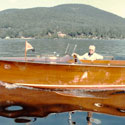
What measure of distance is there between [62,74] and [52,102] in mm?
1495

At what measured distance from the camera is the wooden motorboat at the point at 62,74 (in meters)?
10.2

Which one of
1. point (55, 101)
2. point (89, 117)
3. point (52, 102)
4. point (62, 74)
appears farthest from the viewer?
point (62, 74)

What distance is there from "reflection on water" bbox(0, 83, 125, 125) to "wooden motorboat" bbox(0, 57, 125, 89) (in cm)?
31

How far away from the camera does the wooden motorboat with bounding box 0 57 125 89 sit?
10.2m

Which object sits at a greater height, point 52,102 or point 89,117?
point 52,102

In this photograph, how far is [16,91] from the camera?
10.7 m

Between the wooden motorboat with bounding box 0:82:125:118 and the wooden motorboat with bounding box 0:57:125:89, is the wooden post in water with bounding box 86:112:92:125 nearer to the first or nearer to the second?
the wooden motorboat with bounding box 0:82:125:118

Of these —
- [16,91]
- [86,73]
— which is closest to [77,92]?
[86,73]

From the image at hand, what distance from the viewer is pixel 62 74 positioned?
10.4 metres

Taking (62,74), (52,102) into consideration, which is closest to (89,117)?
(52,102)

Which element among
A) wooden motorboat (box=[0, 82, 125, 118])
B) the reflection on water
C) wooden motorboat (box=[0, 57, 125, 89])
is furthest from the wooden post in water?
wooden motorboat (box=[0, 57, 125, 89])

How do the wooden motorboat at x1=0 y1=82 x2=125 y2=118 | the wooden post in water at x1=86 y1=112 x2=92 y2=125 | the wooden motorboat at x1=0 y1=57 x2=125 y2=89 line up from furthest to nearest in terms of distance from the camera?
1. the wooden motorboat at x1=0 y1=57 x2=125 y2=89
2. the wooden motorboat at x1=0 y1=82 x2=125 y2=118
3. the wooden post in water at x1=86 y1=112 x2=92 y2=125

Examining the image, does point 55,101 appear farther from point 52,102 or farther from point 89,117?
point 89,117

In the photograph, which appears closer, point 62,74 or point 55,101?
point 55,101
